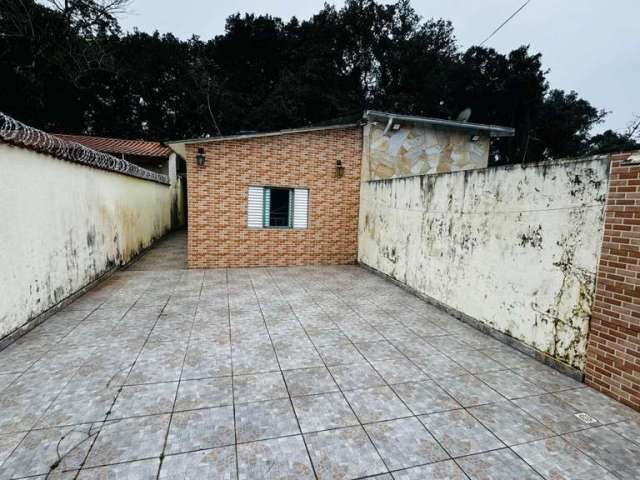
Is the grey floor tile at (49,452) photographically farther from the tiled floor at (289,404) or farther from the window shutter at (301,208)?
the window shutter at (301,208)

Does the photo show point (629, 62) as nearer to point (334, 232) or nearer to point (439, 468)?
point (334, 232)

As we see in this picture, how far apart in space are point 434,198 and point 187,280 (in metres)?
5.43

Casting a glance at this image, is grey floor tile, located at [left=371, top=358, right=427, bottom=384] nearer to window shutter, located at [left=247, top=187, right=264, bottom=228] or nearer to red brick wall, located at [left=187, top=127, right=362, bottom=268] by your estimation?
red brick wall, located at [left=187, top=127, right=362, bottom=268]

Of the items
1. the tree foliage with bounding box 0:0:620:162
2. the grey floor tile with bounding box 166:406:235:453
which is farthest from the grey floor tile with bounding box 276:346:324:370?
the tree foliage with bounding box 0:0:620:162

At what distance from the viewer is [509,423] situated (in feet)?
8.68

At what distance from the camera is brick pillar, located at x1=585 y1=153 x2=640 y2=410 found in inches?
111

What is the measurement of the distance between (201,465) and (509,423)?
2438 millimetres

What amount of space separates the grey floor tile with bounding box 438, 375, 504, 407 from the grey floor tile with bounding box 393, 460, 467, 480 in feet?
2.73

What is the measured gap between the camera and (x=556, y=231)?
11.7 ft

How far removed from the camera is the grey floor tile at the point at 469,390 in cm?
296

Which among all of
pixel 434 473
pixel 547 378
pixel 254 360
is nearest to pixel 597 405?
pixel 547 378

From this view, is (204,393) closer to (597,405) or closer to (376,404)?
(376,404)

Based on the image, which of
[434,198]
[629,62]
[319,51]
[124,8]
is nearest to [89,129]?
[124,8]

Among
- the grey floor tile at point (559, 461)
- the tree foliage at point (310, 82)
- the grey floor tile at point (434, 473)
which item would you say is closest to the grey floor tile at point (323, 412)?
the grey floor tile at point (434, 473)
